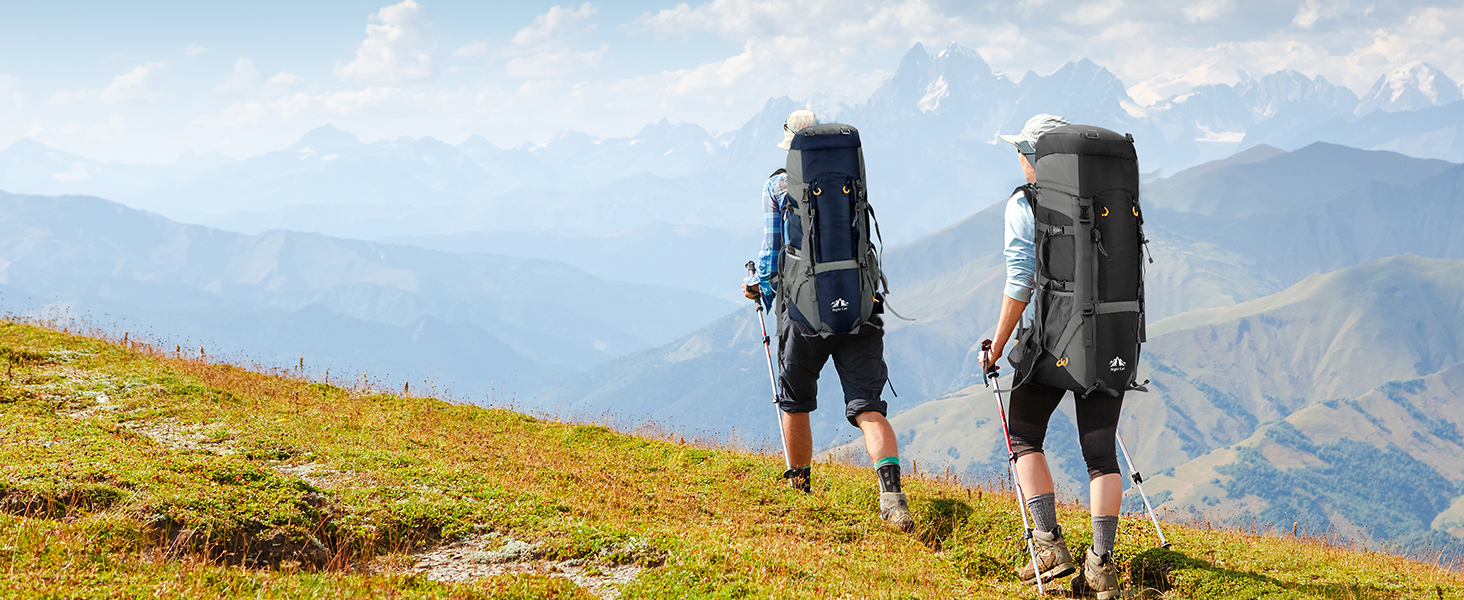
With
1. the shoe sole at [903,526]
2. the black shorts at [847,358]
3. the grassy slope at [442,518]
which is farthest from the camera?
the black shorts at [847,358]

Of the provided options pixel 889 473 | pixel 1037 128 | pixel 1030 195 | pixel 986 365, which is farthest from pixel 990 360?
pixel 1037 128

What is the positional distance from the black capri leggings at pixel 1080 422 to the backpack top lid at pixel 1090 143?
1.77 meters

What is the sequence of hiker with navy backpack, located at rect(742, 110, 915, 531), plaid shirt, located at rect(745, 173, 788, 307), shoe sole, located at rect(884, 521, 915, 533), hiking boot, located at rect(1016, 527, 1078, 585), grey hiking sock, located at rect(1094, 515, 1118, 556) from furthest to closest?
plaid shirt, located at rect(745, 173, 788, 307), hiker with navy backpack, located at rect(742, 110, 915, 531), shoe sole, located at rect(884, 521, 915, 533), hiking boot, located at rect(1016, 527, 1078, 585), grey hiking sock, located at rect(1094, 515, 1118, 556)

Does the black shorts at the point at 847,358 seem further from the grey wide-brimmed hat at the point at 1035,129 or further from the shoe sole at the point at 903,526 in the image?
the grey wide-brimmed hat at the point at 1035,129

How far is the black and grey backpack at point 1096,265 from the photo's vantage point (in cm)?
584

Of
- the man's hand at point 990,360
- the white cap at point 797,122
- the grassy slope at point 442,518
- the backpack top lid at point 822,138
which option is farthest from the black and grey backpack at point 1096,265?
the white cap at point 797,122

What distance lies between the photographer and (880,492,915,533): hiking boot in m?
7.55

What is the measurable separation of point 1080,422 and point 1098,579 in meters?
1.15

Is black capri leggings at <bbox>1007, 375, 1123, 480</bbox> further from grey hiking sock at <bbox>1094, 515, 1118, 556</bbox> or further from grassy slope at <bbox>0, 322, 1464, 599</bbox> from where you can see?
grassy slope at <bbox>0, 322, 1464, 599</bbox>

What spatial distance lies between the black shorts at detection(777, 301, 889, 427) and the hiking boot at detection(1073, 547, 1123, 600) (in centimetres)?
221

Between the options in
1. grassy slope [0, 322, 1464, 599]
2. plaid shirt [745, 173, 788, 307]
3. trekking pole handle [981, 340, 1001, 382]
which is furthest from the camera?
plaid shirt [745, 173, 788, 307]

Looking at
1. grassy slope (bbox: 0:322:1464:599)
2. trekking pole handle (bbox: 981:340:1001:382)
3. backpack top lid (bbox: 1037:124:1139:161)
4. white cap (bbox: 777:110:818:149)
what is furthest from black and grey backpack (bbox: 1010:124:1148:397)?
white cap (bbox: 777:110:818:149)

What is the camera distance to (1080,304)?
5852 millimetres

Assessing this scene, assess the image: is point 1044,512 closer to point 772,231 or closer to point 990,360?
point 990,360
